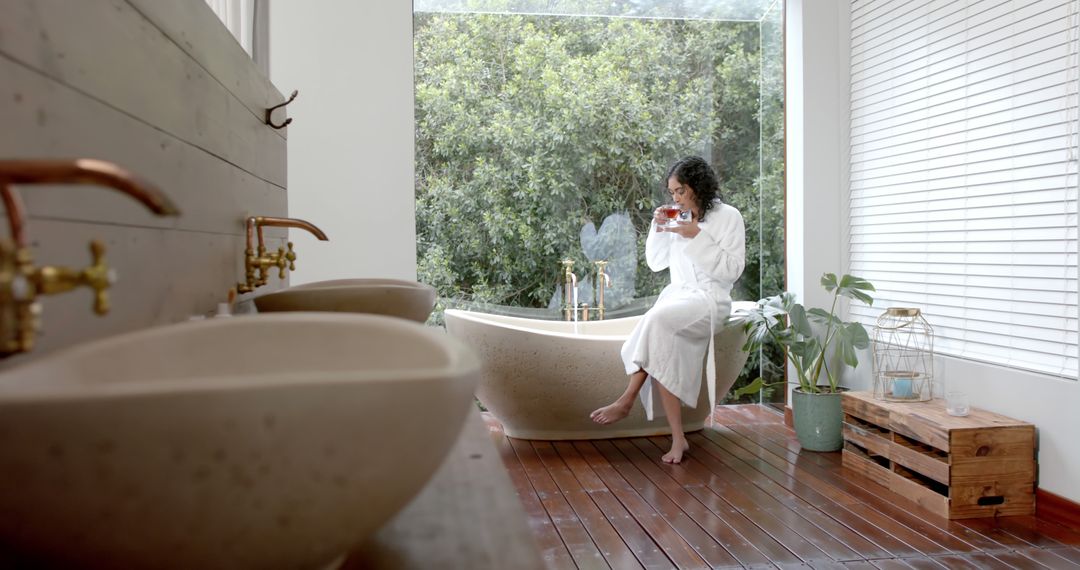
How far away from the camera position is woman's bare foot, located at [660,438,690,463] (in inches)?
147

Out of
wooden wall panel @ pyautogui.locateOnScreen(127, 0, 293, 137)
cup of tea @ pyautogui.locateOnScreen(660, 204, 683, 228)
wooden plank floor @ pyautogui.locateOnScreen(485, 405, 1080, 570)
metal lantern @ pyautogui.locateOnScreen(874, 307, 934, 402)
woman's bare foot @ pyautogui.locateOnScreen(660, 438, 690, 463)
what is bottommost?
wooden plank floor @ pyautogui.locateOnScreen(485, 405, 1080, 570)

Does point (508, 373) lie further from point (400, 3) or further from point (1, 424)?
point (1, 424)

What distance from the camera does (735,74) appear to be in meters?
4.86

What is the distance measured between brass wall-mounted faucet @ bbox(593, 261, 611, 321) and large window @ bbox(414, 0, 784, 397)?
→ 4cm

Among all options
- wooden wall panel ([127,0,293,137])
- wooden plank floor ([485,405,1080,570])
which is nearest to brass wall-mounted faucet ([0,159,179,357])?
wooden wall panel ([127,0,293,137])

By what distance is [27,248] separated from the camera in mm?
575

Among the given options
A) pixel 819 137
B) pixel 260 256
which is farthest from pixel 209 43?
pixel 819 137

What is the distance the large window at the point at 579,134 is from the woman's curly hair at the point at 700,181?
1.44 ft

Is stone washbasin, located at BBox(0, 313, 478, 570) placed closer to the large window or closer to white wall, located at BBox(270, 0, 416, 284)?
white wall, located at BBox(270, 0, 416, 284)

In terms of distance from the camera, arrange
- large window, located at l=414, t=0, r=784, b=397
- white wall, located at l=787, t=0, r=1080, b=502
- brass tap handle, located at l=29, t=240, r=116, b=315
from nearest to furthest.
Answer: brass tap handle, located at l=29, t=240, r=116, b=315
white wall, located at l=787, t=0, r=1080, b=502
large window, located at l=414, t=0, r=784, b=397

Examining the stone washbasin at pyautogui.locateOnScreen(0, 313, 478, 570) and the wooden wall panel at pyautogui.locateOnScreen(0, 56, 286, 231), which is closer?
the stone washbasin at pyautogui.locateOnScreen(0, 313, 478, 570)

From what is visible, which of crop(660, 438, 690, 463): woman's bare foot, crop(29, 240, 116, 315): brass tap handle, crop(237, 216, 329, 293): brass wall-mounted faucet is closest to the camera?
crop(29, 240, 116, 315): brass tap handle

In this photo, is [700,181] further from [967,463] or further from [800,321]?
[967,463]

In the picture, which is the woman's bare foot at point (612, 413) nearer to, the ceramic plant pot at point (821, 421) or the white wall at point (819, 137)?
the ceramic plant pot at point (821, 421)
